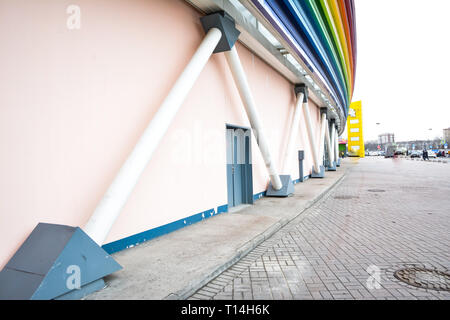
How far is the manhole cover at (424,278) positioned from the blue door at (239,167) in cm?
523

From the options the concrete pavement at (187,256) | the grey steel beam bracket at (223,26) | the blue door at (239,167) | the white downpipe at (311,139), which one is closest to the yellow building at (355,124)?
the white downpipe at (311,139)

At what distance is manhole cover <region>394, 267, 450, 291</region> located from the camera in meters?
3.45

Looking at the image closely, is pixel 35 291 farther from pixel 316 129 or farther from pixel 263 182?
pixel 316 129

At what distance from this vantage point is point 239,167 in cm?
912

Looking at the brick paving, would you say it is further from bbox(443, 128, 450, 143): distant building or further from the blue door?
bbox(443, 128, 450, 143): distant building

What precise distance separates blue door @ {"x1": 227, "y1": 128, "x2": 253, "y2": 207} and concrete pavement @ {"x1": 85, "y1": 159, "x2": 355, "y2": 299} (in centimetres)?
141

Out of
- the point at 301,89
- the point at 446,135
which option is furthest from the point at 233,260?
the point at 446,135

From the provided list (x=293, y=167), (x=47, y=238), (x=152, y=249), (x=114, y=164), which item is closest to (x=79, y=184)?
(x=114, y=164)

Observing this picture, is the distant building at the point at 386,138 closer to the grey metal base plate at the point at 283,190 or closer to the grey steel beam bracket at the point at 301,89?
the grey steel beam bracket at the point at 301,89

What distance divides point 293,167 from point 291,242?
9832 millimetres

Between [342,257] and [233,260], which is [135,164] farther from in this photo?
[342,257]

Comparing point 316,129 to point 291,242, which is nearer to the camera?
point 291,242

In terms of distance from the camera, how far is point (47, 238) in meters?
3.25

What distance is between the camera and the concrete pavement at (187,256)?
10.8ft
